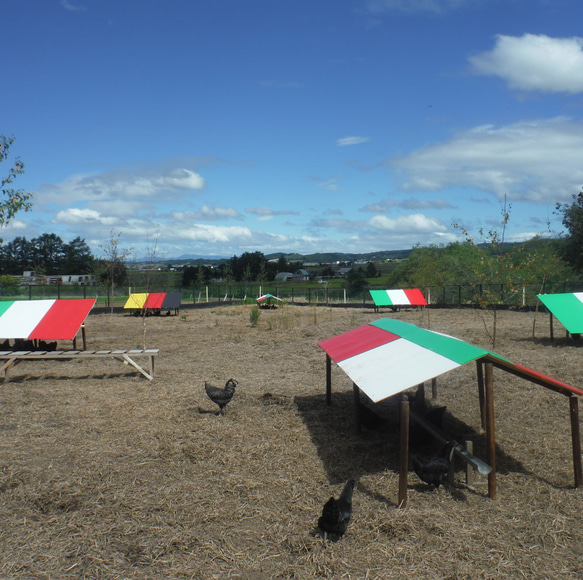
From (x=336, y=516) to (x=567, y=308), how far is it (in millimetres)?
11432

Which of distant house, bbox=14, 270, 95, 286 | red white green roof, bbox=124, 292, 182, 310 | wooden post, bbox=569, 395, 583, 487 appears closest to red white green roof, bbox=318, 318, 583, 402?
wooden post, bbox=569, 395, 583, 487

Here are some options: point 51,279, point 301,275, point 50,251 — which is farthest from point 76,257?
point 301,275

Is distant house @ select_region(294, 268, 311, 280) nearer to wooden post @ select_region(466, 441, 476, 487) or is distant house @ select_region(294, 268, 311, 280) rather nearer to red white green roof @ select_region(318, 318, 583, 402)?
red white green roof @ select_region(318, 318, 583, 402)

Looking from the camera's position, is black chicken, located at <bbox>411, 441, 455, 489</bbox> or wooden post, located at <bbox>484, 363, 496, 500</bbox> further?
black chicken, located at <bbox>411, 441, 455, 489</bbox>

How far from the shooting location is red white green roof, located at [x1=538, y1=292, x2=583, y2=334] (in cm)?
1271

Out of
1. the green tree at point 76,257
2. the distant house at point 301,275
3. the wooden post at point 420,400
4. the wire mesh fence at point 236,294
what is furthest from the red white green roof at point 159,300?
the distant house at point 301,275

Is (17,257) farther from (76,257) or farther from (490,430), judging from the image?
(490,430)

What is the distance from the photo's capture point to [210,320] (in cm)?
2361

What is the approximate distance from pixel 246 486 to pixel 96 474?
1700 mm

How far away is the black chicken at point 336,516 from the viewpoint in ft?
13.9

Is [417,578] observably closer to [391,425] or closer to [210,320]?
[391,425]

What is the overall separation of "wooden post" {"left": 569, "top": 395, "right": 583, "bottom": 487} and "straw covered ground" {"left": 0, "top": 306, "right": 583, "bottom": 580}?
0.15m

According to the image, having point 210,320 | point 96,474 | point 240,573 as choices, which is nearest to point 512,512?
point 240,573

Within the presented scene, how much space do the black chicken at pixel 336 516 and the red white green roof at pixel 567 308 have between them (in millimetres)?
10247
